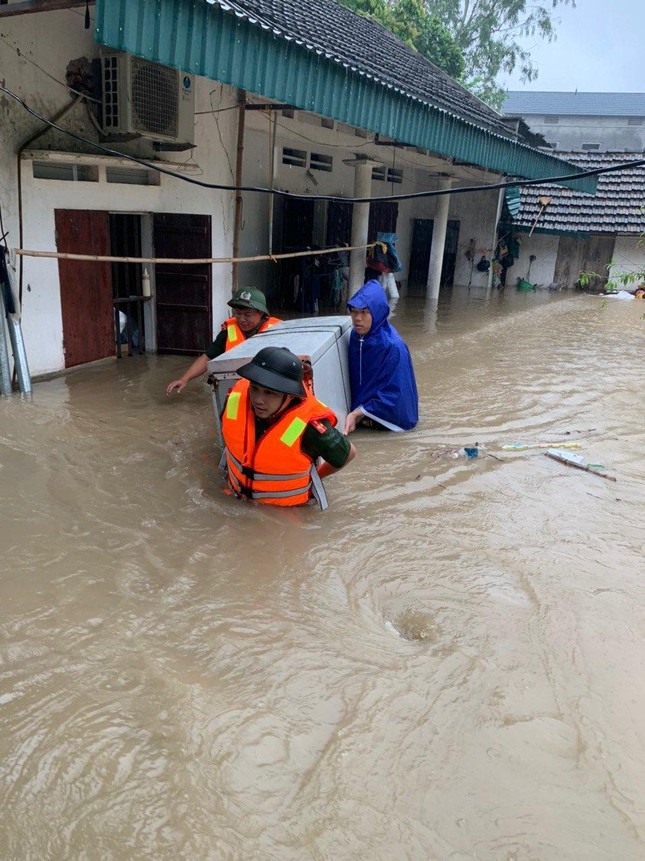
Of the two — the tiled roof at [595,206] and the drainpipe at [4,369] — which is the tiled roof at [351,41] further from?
the tiled roof at [595,206]

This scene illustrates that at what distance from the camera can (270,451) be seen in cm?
419

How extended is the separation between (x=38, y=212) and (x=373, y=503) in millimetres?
4503

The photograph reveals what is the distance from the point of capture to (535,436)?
269 inches

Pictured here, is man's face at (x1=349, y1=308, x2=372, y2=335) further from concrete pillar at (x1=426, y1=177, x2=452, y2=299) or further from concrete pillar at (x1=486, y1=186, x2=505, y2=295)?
concrete pillar at (x1=486, y1=186, x2=505, y2=295)

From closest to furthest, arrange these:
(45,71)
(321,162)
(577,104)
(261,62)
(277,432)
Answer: (277,432)
(261,62)
(45,71)
(321,162)
(577,104)

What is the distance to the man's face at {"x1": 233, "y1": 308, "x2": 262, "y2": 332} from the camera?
224 inches

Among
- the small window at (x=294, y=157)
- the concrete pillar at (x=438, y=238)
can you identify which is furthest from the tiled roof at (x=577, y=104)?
the small window at (x=294, y=157)

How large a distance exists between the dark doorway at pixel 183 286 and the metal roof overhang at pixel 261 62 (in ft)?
7.54

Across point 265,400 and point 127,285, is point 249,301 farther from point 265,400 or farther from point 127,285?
point 127,285

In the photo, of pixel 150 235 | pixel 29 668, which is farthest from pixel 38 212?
pixel 29 668

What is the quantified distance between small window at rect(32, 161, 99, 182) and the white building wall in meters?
0.12

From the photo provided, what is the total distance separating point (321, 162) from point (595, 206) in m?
10.0

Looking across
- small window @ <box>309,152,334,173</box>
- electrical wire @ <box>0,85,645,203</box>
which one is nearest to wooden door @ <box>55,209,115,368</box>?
electrical wire @ <box>0,85,645,203</box>

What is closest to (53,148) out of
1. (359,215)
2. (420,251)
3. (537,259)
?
(359,215)
